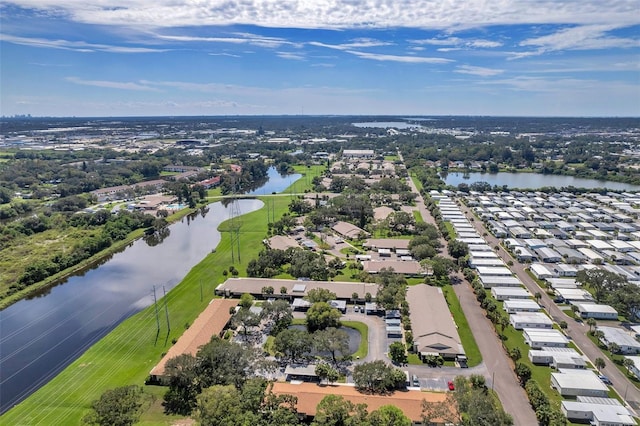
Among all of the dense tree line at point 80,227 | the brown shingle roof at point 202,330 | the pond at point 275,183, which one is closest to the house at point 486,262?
the brown shingle roof at point 202,330

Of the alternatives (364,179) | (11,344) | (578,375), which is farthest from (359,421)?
(364,179)

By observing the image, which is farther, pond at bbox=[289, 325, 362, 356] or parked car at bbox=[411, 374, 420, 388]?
pond at bbox=[289, 325, 362, 356]

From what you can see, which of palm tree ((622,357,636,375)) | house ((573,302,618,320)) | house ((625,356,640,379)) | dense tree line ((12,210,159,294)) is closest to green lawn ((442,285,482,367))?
palm tree ((622,357,636,375))

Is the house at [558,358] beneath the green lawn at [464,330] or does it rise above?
above

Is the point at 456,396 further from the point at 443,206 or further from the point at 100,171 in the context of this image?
the point at 100,171

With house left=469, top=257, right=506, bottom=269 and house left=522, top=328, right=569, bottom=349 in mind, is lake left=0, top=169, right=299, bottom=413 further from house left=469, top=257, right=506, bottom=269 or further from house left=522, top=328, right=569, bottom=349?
house left=522, top=328, right=569, bottom=349

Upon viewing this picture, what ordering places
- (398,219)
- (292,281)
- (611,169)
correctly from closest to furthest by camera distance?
(292,281) → (398,219) → (611,169)

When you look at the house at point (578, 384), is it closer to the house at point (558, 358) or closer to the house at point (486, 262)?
the house at point (558, 358)
